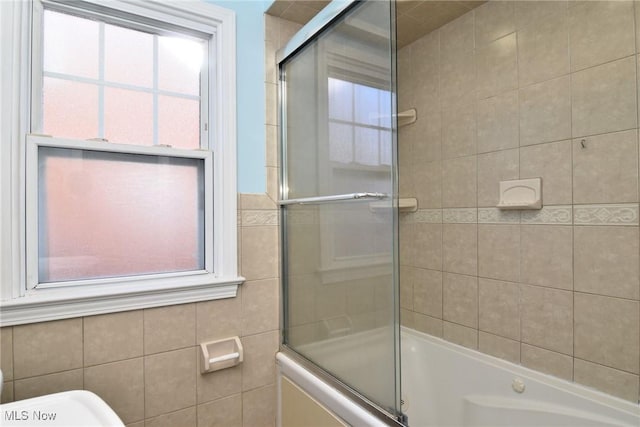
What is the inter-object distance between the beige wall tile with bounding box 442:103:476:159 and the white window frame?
3.80 ft

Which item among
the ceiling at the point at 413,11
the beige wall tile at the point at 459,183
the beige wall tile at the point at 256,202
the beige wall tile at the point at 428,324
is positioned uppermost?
the ceiling at the point at 413,11

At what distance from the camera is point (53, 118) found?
1.27 meters

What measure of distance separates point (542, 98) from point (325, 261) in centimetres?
119

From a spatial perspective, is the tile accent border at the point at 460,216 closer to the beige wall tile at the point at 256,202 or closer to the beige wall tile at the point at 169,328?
the beige wall tile at the point at 256,202

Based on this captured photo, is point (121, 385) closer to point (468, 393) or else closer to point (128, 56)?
point (128, 56)

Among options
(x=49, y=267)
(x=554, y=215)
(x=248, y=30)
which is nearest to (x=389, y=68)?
(x=248, y=30)

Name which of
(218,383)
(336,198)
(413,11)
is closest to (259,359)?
(218,383)

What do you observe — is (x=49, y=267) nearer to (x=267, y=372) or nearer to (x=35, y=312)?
(x=35, y=312)

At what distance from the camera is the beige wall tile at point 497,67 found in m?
1.61

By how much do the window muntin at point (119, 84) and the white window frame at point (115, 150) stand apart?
6cm

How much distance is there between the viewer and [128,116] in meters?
1.40

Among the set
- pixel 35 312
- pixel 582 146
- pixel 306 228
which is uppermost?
pixel 582 146

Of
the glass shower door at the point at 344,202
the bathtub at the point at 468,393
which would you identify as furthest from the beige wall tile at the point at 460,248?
the glass shower door at the point at 344,202

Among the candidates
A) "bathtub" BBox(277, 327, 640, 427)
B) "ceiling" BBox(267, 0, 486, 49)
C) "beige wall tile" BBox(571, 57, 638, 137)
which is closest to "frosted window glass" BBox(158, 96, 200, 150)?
"ceiling" BBox(267, 0, 486, 49)
